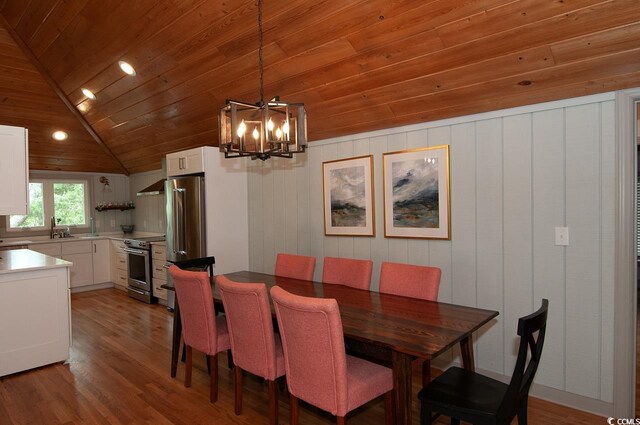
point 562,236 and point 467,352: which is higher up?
point 562,236

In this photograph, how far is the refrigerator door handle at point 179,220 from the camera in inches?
189

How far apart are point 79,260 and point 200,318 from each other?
14.9 feet

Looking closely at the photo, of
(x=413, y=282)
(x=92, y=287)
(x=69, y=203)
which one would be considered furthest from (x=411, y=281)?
(x=69, y=203)

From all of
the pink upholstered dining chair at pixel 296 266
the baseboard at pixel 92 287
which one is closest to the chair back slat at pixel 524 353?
the pink upholstered dining chair at pixel 296 266

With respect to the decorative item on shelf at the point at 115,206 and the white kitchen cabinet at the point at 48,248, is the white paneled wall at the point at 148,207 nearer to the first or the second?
the decorative item on shelf at the point at 115,206

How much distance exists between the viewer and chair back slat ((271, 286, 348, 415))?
179 cm

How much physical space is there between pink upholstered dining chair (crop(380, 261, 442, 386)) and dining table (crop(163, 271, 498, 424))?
0.25 feet

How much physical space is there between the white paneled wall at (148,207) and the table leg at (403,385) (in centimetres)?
521

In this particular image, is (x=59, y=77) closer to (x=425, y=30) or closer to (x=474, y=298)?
(x=425, y=30)

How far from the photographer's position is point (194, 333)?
9.21ft

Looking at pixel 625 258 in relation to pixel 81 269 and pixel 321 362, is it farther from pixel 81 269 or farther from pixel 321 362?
pixel 81 269

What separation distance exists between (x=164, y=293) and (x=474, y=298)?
4.06 m

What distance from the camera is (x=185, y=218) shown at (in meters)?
4.77

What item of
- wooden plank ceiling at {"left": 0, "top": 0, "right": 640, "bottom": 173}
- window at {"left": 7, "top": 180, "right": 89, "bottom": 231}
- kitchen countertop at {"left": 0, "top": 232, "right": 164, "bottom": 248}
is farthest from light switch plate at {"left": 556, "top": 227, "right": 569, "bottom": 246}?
window at {"left": 7, "top": 180, "right": 89, "bottom": 231}
